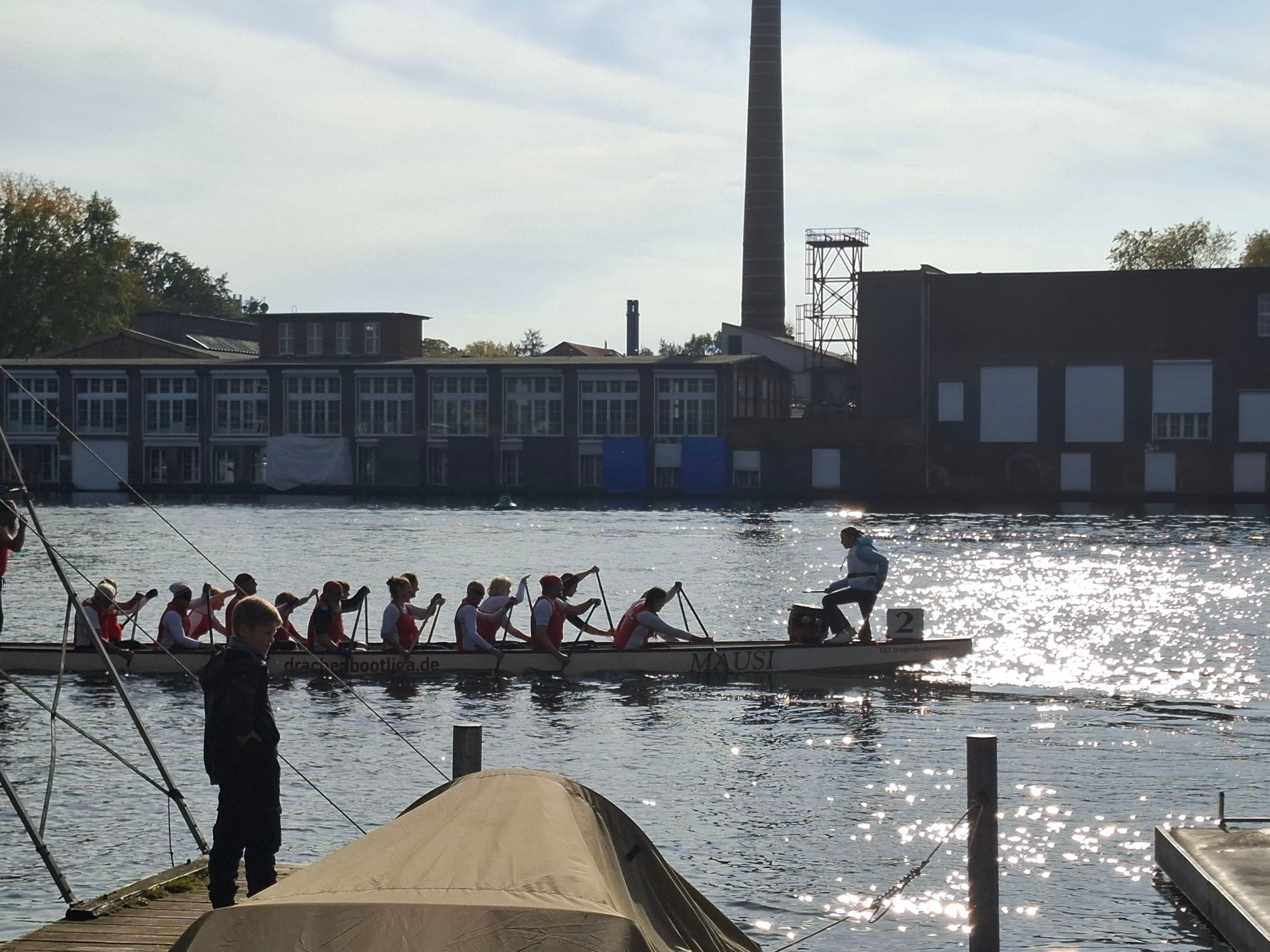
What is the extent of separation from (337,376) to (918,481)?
3769 cm

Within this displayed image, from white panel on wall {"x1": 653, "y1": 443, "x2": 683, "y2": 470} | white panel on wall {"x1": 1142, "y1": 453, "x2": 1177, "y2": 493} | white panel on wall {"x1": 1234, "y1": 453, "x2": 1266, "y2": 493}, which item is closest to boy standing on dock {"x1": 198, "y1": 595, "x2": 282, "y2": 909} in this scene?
white panel on wall {"x1": 1142, "y1": 453, "x2": 1177, "y2": 493}

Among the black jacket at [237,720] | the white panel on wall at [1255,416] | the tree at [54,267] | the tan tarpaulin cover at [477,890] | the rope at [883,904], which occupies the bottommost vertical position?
the rope at [883,904]

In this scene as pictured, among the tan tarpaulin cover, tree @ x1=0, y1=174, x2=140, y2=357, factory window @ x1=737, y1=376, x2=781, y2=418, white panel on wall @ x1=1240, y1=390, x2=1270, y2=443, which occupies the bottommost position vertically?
the tan tarpaulin cover

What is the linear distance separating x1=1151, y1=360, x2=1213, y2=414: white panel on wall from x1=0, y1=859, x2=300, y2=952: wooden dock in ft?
263

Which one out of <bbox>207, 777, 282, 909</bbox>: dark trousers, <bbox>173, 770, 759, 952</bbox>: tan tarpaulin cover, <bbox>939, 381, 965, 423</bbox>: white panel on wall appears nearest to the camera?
<bbox>173, 770, 759, 952</bbox>: tan tarpaulin cover

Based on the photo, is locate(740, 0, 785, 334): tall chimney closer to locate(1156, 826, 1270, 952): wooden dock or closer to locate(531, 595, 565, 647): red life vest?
locate(531, 595, 565, 647): red life vest

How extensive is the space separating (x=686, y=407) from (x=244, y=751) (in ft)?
Result: 279

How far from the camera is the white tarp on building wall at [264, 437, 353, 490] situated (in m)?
97.9

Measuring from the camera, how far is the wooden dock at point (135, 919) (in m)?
10.1

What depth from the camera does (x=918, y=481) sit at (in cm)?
8869

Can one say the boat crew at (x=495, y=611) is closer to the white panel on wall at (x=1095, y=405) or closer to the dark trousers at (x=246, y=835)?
the dark trousers at (x=246, y=835)

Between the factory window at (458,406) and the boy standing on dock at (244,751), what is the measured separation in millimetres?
87883

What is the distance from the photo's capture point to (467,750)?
10.4m

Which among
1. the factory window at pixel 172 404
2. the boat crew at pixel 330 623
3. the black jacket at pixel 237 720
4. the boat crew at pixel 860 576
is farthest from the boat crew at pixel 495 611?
the factory window at pixel 172 404
